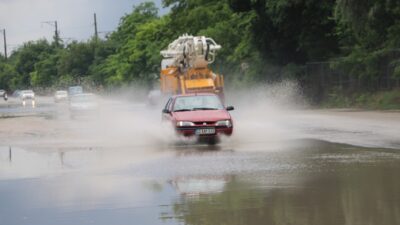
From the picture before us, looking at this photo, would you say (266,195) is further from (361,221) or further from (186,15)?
(186,15)

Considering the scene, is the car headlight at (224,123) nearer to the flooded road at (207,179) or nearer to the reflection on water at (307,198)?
the flooded road at (207,179)

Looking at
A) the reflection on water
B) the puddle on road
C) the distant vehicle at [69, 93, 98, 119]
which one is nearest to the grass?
the distant vehicle at [69, 93, 98, 119]

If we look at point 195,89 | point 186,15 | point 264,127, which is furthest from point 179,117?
point 186,15

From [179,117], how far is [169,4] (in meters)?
44.9

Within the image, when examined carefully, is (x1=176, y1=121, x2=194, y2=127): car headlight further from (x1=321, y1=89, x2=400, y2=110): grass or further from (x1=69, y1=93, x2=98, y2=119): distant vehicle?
(x1=69, y1=93, x2=98, y2=119): distant vehicle

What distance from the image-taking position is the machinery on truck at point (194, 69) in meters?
37.3

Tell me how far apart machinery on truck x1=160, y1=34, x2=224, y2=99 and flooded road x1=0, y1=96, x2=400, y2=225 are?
12.5 metres

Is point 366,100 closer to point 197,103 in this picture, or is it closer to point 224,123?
point 197,103

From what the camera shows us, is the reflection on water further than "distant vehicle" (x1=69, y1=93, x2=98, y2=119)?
No

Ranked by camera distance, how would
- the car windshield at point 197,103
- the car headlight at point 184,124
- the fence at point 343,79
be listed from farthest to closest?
A: the fence at point 343,79
the car windshield at point 197,103
the car headlight at point 184,124

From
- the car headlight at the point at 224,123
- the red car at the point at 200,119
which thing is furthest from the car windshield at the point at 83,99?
the car headlight at the point at 224,123

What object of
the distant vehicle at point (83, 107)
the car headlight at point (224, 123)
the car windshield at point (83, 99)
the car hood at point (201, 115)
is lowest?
the distant vehicle at point (83, 107)

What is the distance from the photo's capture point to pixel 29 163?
1767 centimetres

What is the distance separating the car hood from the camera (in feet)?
69.3
